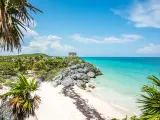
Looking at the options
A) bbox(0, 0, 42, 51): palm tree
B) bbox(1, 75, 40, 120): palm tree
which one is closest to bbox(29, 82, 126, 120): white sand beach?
bbox(1, 75, 40, 120): palm tree

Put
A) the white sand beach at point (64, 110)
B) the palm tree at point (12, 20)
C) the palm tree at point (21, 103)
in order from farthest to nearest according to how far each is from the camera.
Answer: the white sand beach at point (64, 110) → the palm tree at point (21, 103) → the palm tree at point (12, 20)

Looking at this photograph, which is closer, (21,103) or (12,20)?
(12,20)

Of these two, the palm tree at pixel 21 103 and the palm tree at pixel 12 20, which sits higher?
the palm tree at pixel 12 20

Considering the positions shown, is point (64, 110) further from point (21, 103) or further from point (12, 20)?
point (12, 20)

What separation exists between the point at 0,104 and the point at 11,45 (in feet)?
28.9

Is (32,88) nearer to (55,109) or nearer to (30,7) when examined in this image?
(55,109)

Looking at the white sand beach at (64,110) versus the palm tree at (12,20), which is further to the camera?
the white sand beach at (64,110)

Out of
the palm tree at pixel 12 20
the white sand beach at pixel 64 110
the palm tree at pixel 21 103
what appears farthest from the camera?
the white sand beach at pixel 64 110

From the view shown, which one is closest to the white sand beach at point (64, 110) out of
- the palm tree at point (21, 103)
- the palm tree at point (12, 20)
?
the palm tree at point (21, 103)

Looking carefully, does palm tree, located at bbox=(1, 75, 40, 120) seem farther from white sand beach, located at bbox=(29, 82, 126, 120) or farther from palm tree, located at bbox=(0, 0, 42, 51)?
palm tree, located at bbox=(0, 0, 42, 51)

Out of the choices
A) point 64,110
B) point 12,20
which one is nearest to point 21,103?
point 64,110

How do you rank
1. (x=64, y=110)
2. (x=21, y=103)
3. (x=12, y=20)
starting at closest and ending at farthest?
(x=12, y=20) < (x=21, y=103) < (x=64, y=110)

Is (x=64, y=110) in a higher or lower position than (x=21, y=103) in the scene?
lower

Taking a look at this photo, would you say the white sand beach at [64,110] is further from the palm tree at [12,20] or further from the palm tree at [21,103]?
the palm tree at [12,20]
